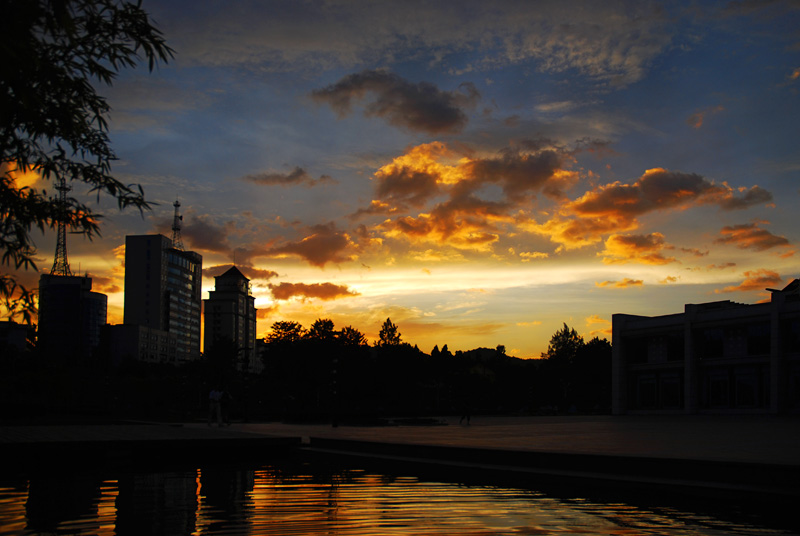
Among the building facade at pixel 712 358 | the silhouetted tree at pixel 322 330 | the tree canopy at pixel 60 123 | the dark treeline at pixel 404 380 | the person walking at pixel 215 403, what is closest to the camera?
the tree canopy at pixel 60 123

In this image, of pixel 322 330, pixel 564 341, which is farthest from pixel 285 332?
pixel 564 341

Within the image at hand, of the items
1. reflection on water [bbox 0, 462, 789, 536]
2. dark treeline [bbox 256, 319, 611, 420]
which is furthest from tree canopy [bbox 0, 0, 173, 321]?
dark treeline [bbox 256, 319, 611, 420]

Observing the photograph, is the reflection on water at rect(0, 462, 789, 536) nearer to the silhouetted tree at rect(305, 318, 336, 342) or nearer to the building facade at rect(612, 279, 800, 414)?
the building facade at rect(612, 279, 800, 414)

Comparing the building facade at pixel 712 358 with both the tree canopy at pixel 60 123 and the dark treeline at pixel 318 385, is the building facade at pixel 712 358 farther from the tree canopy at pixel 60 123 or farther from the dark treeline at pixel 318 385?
the tree canopy at pixel 60 123

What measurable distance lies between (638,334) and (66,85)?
6484 centimetres

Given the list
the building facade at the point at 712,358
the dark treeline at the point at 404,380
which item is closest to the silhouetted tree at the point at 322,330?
the dark treeline at the point at 404,380

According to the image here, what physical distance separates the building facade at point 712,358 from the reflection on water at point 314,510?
4696 cm

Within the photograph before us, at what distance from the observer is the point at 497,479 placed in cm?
1280

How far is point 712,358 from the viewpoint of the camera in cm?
5975

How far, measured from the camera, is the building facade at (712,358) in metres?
54.0

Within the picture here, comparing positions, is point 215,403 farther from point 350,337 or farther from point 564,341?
point 564,341

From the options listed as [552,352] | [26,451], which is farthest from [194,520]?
[552,352]

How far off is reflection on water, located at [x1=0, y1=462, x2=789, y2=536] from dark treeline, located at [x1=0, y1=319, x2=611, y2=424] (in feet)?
98.3

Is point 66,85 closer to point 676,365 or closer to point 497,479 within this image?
point 497,479
